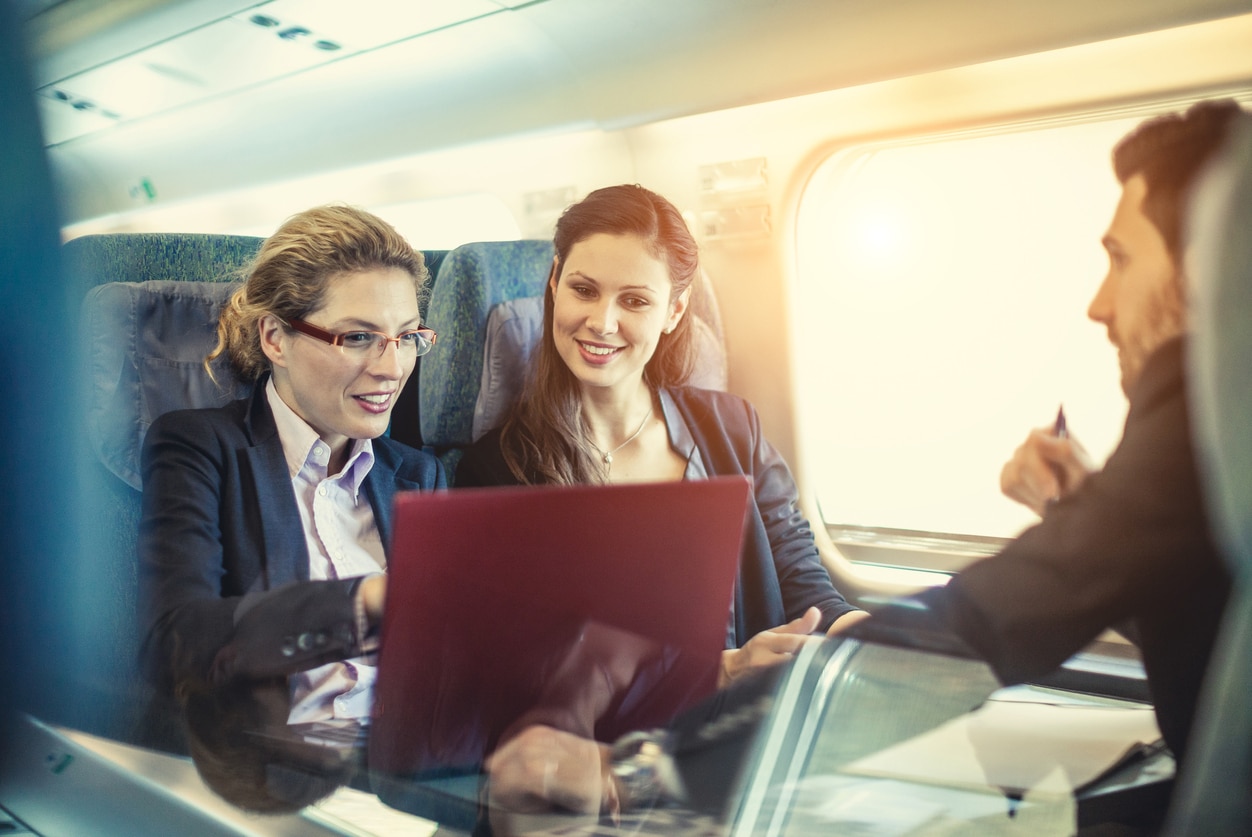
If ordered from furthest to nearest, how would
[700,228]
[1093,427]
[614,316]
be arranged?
[700,228] → [614,316] → [1093,427]

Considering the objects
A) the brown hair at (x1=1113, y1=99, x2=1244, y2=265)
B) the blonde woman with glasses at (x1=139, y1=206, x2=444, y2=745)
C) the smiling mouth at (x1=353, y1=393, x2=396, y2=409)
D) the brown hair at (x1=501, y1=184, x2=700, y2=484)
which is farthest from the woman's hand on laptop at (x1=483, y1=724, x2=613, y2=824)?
the brown hair at (x1=1113, y1=99, x2=1244, y2=265)

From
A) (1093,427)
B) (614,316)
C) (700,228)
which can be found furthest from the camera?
(700,228)

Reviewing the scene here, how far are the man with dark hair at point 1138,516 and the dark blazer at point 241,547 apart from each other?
733 mm

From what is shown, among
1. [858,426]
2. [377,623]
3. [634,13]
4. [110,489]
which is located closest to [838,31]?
[634,13]

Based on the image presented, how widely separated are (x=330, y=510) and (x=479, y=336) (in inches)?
11.7

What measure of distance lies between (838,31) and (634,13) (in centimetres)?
29

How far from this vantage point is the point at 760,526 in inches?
55.1

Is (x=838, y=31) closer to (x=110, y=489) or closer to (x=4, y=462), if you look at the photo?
(x=110, y=489)

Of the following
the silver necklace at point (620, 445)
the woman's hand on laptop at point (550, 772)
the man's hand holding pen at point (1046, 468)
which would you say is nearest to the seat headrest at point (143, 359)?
the silver necklace at point (620, 445)

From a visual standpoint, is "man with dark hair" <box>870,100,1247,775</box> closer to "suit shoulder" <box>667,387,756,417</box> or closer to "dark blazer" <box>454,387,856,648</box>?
"dark blazer" <box>454,387,856,648</box>

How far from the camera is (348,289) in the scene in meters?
1.16

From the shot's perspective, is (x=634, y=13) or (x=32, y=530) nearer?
(x=634, y=13)

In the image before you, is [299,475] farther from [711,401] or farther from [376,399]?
[711,401]

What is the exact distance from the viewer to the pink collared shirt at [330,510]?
1175 millimetres
